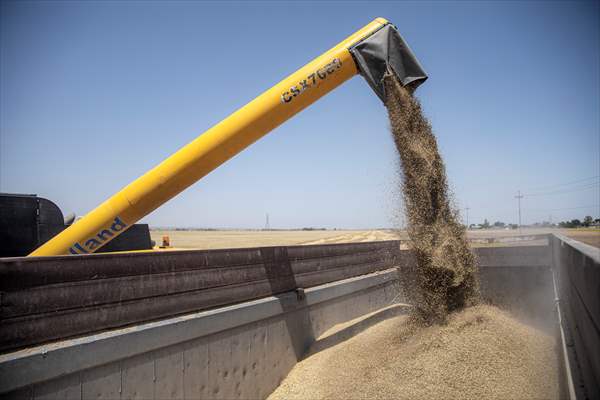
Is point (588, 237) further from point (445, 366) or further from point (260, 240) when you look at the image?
point (445, 366)

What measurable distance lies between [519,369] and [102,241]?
17.7 feet

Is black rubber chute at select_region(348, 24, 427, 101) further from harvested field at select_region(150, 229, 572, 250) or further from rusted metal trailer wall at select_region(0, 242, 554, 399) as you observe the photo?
rusted metal trailer wall at select_region(0, 242, 554, 399)

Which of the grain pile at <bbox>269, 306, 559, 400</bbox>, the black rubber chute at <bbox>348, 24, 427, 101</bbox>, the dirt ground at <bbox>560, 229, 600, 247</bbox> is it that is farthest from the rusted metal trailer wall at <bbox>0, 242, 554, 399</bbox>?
the dirt ground at <bbox>560, 229, 600, 247</bbox>

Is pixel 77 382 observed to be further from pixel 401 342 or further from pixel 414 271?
pixel 414 271

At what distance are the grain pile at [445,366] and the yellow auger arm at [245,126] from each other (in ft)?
10.9

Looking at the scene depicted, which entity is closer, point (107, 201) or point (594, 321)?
point (594, 321)

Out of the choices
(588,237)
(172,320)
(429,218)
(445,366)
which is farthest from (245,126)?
(588,237)

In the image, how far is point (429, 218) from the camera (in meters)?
6.26

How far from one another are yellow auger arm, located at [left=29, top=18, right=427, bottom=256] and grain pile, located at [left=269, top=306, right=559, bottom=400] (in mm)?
3323

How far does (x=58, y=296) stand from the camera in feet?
12.5

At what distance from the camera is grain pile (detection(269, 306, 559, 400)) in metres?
4.71

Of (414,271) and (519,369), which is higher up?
(414,271)

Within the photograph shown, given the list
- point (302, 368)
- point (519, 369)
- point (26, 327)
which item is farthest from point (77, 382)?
point (519, 369)

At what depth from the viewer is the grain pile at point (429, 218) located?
6.16 metres
